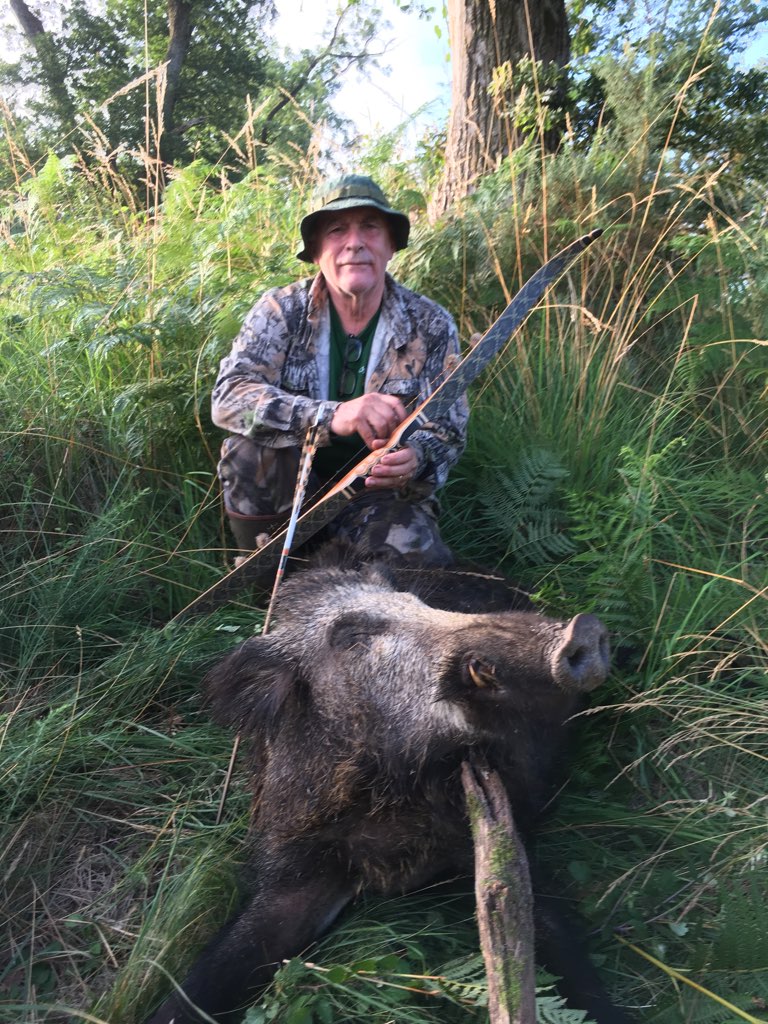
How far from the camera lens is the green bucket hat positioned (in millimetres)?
3443

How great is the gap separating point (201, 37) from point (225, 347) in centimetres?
1835

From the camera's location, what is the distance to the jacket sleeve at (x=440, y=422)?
3521 mm

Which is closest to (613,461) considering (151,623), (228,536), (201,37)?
(228,536)

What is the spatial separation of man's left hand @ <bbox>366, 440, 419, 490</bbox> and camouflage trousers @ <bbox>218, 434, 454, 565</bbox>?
0.15 meters

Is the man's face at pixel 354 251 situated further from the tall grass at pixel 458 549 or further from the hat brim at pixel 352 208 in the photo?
the tall grass at pixel 458 549

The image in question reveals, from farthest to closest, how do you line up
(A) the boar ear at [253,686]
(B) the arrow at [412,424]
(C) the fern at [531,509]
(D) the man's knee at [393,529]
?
(C) the fern at [531,509], (D) the man's knee at [393,529], (B) the arrow at [412,424], (A) the boar ear at [253,686]

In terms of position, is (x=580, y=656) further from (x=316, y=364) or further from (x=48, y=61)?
(x=48, y=61)

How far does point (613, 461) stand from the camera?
360 centimetres

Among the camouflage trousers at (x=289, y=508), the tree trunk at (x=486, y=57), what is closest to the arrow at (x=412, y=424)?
the camouflage trousers at (x=289, y=508)

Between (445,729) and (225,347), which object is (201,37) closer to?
(225,347)

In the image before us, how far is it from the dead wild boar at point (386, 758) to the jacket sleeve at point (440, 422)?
1.09 m

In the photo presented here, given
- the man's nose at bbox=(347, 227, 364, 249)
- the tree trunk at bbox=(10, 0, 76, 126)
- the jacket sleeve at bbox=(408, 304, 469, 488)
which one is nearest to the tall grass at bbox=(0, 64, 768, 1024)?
the jacket sleeve at bbox=(408, 304, 469, 488)

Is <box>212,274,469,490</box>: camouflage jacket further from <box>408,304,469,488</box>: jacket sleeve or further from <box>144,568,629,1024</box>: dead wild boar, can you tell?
<box>144,568,629,1024</box>: dead wild boar

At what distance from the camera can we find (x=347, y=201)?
135 inches
